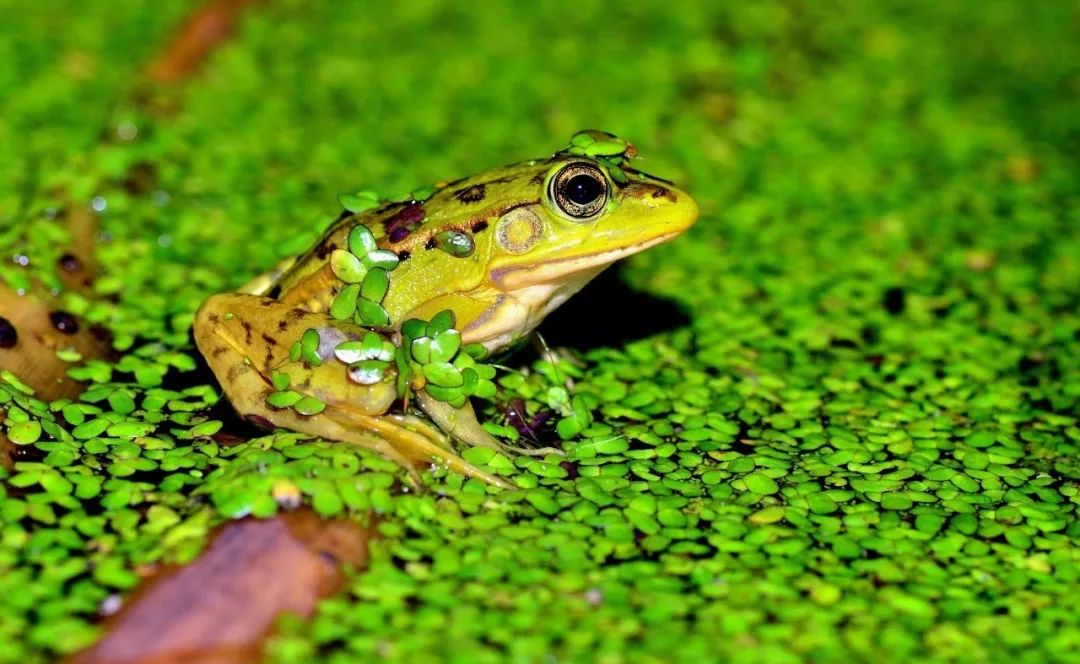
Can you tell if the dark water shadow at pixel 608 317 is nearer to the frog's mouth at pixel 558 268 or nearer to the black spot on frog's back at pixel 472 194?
the frog's mouth at pixel 558 268

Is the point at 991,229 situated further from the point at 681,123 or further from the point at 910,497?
the point at 910,497

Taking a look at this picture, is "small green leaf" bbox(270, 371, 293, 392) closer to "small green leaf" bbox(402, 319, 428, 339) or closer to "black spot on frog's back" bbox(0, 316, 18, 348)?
"small green leaf" bbox(402, 319, 428, 339)

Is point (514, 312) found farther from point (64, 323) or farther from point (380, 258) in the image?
point (64, 323)

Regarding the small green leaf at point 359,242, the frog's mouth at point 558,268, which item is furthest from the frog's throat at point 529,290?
the small green leaf at point 359,242

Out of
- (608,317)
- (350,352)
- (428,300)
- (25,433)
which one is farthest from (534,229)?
(25,433)

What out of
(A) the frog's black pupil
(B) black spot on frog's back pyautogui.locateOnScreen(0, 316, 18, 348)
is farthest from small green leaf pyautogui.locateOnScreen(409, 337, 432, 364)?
(B) black spot on frog's back pyautogui.locateOnScreen(0, 316, 18, 348)
